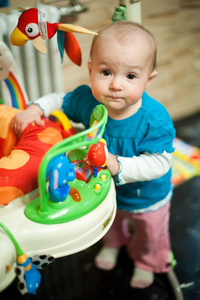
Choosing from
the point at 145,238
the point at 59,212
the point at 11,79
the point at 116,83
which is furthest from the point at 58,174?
the point at 145,238

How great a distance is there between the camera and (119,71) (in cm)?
53

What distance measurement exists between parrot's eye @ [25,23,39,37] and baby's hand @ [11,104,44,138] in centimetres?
17

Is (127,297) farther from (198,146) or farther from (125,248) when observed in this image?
(198,146)

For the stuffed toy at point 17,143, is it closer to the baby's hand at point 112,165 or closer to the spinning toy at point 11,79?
the spinning toy at point 11,79

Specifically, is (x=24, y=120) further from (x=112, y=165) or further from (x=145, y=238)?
(x=145, y=238)

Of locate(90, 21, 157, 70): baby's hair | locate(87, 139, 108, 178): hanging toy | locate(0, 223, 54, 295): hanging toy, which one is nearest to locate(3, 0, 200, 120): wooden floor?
locate(90, 21, 157, 70): baby's hair

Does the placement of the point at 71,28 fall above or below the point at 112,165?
above

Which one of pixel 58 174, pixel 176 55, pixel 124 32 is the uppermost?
pixel 124 32

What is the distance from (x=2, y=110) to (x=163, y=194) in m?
0.41

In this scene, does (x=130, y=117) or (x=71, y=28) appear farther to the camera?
(x=130, y=117)

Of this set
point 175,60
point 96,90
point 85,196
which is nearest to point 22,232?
point 85,196

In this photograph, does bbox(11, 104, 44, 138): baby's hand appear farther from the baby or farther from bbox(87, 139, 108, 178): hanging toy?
bbox(87, 139, 108, 178): hanging toy

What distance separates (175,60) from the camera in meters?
1.47

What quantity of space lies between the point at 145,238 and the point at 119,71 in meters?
0.50
